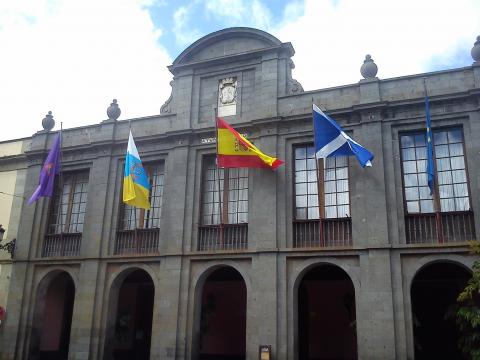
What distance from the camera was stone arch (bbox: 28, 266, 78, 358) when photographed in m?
20.0

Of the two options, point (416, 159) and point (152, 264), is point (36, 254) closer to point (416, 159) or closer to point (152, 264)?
point (152, 264)

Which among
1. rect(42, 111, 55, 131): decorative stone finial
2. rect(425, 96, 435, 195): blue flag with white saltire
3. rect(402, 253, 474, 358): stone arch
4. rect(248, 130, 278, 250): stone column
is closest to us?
rect(402, 253, 474, 358): stone arch

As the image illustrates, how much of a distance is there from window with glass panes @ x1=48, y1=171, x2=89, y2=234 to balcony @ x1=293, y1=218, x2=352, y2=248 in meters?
9.03

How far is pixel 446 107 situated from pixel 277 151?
5.65 metres

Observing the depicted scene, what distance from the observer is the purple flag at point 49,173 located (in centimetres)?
1977

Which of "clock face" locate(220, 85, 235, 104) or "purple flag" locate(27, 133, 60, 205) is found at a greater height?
"clock face" locate(220, 85, 235, 104)

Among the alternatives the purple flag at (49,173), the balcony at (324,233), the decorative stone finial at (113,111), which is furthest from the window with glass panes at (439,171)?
the purple flag at (49,173)

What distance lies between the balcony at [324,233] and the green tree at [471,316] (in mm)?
3750

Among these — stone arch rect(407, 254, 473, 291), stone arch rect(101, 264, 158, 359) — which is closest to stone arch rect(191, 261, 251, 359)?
stone arch rect(101, 264, 158, 359)

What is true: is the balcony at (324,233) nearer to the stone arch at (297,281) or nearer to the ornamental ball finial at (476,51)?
the stone arch at (297,281)

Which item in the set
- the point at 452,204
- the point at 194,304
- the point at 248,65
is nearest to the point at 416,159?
the point at 452,204

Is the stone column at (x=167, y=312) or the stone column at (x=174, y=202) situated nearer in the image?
the stone column at (x=167, y=312)

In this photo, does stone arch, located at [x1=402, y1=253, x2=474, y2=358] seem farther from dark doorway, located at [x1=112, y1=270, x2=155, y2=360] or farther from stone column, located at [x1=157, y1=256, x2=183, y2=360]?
dark doorway, located at [x1=112, y1=270, x2=155, y2=360]

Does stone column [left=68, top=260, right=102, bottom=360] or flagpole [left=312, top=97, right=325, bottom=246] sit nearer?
flagpole [left=312, top=97, right=325, bottom=246]
